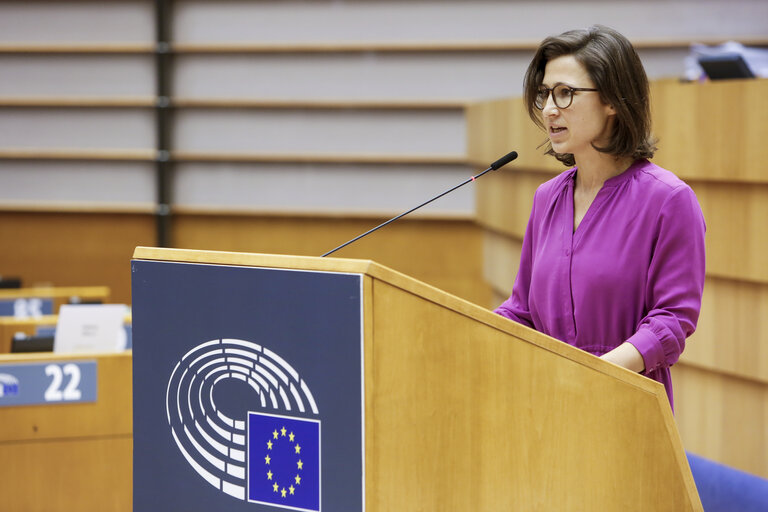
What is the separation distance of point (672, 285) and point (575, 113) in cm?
30

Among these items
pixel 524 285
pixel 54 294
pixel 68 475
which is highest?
pixel 524 285

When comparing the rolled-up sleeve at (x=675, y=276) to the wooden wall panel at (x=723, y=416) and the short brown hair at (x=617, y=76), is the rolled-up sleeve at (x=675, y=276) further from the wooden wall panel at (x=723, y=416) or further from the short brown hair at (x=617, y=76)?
the wooden wall panel at (x=723, y=416)

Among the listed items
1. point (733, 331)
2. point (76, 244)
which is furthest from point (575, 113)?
point (76, 244)

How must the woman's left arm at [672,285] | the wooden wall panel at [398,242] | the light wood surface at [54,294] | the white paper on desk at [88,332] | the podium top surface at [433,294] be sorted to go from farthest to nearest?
the wooden wall panel at [398,242], the light wood surface at [54,294], the white paper on desk at [88,332], the woman's left arm at [672,285], the podium top surface at [433,294]

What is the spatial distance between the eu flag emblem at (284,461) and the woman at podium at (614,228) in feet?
1.49

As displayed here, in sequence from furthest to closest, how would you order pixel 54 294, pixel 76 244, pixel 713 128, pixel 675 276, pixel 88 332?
pixel 76 244, pixel 54 294, pixel 88 332, pixel 713 128, pixel 675 276

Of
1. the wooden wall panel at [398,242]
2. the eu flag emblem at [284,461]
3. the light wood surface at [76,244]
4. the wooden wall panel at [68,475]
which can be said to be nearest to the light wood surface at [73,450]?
the wooden wall panel at [68,475]

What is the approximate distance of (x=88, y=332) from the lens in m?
3.02

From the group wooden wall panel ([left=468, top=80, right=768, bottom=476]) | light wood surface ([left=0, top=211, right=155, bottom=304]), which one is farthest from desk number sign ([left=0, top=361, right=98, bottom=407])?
light wood surface ([left=0, top=211, right=155, bottom=304])

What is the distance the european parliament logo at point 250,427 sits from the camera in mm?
1078

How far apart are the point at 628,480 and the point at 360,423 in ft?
1.16

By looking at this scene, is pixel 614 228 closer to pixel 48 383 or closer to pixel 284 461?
pixel 284 461

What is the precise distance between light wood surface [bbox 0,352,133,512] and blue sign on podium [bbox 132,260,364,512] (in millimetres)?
1640

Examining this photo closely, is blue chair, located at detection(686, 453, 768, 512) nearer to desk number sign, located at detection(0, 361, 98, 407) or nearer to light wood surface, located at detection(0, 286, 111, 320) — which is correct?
desk number sign, located at detection(0, 361, 98, 407)
